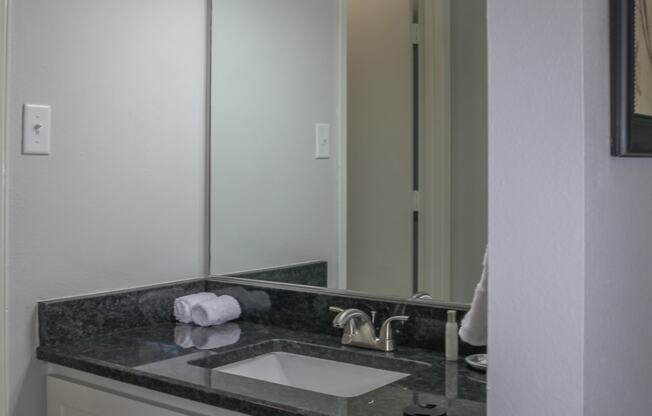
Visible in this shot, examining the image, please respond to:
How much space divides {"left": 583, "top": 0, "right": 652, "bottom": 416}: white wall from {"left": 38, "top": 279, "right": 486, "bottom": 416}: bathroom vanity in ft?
0.98

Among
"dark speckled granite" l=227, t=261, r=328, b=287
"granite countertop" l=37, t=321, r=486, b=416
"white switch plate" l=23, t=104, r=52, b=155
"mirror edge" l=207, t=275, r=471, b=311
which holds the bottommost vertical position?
"granite countertop" l=37, t=321, r=486, b=416

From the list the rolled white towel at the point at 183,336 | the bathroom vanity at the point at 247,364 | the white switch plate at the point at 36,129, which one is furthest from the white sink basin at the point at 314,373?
the white switch plate at the point at 36,129

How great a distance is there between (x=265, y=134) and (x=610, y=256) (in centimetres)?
130

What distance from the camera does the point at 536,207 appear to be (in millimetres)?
900

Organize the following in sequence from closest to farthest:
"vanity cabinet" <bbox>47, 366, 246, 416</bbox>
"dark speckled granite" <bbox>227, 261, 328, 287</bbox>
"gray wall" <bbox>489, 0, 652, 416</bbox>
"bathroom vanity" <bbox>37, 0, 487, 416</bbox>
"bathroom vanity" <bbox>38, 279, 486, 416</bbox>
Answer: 1. "gray wall" <bbox>489, 0, 652, 416</bbox>
2. "bathroom vanity" <bbox>38, 279, 486, 416</bbox>
3. "vanity cabinet" <bbox>47, 366, 246, 416</bbox>
4. "bathroom vanity" <bbox>37, 0, 487, 416</bbox>
5. "dark speckled granite" <bbox>227, 261, 328, 287</bbox>

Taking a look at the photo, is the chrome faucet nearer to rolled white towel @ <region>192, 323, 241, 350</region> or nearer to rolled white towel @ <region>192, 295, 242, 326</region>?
rolled white towel @ <region>192, 323, 241, 350</region>

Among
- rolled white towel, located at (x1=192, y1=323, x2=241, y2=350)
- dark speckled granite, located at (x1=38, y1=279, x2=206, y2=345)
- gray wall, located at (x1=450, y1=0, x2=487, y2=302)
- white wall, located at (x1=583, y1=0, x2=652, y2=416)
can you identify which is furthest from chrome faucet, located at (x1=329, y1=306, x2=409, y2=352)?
white wall, located at (x1=583, y1=0, x2=652, y2=416)

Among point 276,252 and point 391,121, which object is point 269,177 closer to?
point 276,252

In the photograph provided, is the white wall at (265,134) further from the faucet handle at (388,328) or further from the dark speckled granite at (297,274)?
the faucet handle at (388,328)

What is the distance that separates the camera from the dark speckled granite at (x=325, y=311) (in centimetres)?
163

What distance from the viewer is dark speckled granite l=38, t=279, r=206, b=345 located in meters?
1.69

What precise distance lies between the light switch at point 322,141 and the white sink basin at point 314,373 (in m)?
0.54

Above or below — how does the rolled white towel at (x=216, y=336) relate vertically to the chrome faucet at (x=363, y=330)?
below

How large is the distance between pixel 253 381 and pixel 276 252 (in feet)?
2.26
